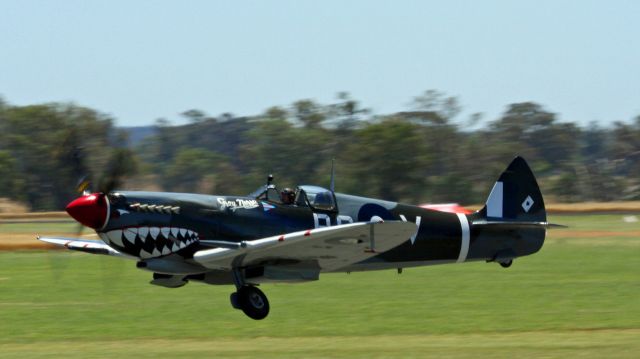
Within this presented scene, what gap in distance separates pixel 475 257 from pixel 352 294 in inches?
242

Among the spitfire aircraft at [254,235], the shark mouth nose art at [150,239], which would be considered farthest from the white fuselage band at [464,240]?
the shark mouth nose art at [150,239]

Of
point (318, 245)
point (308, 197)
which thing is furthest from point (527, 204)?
point (318, 245)

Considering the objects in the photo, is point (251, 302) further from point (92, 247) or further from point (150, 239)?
point (92, 247)

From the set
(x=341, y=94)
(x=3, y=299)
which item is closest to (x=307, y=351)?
(x=3, y=299)

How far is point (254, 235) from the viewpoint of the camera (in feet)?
54.5

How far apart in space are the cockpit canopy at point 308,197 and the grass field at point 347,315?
2.31m

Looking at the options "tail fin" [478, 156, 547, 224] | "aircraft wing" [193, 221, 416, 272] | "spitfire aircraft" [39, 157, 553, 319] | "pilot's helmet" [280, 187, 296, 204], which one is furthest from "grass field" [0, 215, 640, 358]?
"pilot's helmet" [280, 187, 296, 204]

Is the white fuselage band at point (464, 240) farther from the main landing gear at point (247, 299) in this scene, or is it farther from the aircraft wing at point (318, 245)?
the main landing gear at point (247, 299)

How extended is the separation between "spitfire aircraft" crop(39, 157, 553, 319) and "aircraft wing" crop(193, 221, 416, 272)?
15 millimetres

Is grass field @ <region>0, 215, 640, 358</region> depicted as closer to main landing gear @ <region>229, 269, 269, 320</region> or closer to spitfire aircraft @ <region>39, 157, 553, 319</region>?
main landing gear @ <region>229, 269, 269, 320</region>

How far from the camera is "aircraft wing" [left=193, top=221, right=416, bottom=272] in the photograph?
15.4 m

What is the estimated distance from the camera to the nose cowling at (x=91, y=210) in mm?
15625

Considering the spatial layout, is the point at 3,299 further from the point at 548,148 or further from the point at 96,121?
the point at 548,148

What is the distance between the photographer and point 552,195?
88.0m
